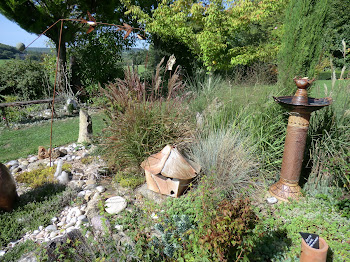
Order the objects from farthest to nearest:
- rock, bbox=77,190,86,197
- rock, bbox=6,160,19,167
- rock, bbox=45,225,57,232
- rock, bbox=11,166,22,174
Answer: rock, bbox=6,160,19,167 < rock, bbox=11,166,22,174 < rock, bbox=77,190,86,197 < rock, bbox=45,225,57,232

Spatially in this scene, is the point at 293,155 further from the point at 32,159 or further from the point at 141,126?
the point at 32,159

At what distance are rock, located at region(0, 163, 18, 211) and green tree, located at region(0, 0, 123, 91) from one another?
5708 mm

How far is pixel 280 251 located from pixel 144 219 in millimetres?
1140

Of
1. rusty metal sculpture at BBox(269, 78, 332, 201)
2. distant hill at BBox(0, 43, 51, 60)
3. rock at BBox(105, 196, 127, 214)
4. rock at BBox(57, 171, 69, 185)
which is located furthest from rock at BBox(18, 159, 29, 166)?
distant hill at BBox(0, 43, 51, 60)

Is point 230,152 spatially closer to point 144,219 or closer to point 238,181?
point 238,181

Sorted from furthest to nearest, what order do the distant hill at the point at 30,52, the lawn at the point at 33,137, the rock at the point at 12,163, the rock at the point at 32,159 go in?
the distant hill at the point at 30,52 → the lawn at the point at 33,137 → the rock at the point at 32,159 → the rock at the point at 12,163

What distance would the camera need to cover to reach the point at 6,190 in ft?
7.45

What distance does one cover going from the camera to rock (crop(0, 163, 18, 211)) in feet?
7.36

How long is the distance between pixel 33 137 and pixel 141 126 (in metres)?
3.65

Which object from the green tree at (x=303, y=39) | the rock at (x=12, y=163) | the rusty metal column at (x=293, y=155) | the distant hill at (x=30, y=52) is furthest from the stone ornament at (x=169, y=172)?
the distant hill at (x=30, y=52)

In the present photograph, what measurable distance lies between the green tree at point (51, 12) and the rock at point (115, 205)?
619 cm

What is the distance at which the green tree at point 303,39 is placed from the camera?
3.26 m

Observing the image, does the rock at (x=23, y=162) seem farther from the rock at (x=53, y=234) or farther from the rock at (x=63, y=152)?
the rock at (x=53, y=234)

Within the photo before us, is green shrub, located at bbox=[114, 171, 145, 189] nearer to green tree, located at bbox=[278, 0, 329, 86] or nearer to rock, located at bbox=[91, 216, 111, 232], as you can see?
rock, located at bbox=[91, 216, 111, 232]
